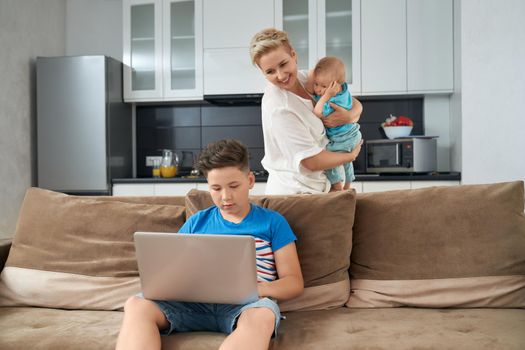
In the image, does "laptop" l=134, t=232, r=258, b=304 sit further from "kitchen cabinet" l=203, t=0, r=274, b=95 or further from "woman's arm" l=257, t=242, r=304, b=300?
"kitchen cabinet" l=203, t=0, r=274, b=95

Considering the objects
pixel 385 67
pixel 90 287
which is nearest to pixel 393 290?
pixel 90 287

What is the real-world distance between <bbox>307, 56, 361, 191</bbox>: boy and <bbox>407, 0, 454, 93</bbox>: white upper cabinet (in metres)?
2.33

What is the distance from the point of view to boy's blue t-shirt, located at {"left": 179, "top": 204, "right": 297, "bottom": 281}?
1804 millimetres

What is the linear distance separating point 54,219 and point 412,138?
9.34 ft

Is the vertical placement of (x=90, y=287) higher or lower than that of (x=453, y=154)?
lower

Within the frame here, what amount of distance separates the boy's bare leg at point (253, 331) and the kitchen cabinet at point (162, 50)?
3.25 m

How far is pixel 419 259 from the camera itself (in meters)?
1.94

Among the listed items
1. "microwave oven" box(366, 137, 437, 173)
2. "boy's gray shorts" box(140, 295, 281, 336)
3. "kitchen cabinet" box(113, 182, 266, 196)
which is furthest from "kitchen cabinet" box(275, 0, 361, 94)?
"boy's gray shorts" box(140, 295, 281, 336)

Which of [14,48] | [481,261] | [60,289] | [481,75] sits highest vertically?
[14,48]

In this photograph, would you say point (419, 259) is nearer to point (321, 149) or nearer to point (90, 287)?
point (321, 149)

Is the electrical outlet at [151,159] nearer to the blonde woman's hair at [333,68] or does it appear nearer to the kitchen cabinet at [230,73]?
the kitchen cabinet at [230,73]

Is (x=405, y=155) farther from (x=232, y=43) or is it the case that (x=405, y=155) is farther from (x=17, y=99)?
(x=17, y=99)

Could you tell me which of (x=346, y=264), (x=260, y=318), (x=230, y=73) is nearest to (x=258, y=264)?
(x=260, y=318)

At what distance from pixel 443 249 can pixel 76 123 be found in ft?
11.1
